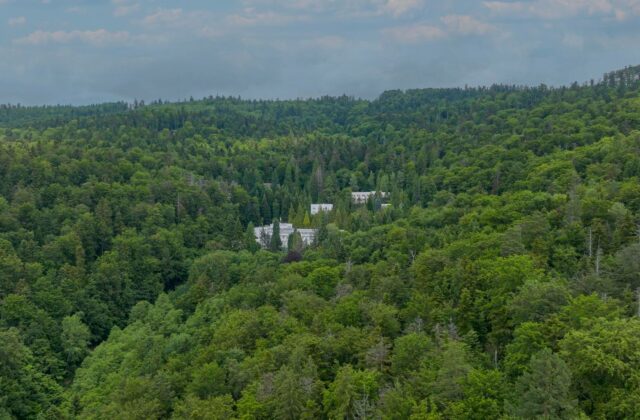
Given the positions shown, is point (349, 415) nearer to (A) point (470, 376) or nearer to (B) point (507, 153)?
(A) point (470, 376)

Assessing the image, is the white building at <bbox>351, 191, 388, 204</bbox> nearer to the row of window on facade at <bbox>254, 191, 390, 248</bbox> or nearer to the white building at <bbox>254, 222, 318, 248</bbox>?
the row of window on facade at <bbox>254, 191, 390, 248</bbox>

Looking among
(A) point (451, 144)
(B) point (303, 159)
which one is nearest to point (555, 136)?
(A) point (451, 144)

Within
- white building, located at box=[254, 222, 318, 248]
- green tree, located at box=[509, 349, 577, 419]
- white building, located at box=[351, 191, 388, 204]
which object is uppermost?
green tree, located at box=[509, 349, 577, 419]

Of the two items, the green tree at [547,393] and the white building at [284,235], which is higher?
the green tree at [547,393]

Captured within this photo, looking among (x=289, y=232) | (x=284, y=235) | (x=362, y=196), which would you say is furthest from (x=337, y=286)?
(x=362, y=196)

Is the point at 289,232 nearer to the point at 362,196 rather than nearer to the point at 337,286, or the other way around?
the point at 362,196

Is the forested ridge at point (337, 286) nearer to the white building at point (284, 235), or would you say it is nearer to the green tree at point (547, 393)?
the green tree at point (547, 393)

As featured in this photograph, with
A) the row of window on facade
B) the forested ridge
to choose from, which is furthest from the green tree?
the row of window on facade

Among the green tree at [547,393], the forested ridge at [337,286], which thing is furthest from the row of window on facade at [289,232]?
the green tree at [547,393]

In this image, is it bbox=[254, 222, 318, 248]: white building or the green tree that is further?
bbox=[254, 222, 318, 248]: white building
